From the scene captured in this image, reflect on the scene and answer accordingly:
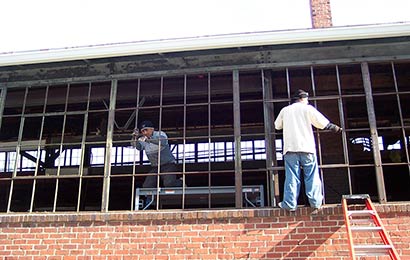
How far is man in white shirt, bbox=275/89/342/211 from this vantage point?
17.4ft

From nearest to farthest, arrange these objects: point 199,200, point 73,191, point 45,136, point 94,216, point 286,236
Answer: point 286,236 → point 94,216 → point 199,200 → point 45,136 → point 73,191

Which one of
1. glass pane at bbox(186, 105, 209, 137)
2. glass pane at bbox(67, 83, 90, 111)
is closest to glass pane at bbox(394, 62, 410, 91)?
glass pane at bbox(186, 105, 209, 137)

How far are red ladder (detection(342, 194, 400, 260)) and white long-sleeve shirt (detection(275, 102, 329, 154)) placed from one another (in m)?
0.80

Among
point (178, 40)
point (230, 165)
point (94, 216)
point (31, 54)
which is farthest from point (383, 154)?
point (31, 54)

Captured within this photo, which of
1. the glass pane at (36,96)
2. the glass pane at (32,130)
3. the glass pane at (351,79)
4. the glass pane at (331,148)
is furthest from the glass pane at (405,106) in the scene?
the glass pane at (32,130)

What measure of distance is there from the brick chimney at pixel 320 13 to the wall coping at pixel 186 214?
4.53 metres

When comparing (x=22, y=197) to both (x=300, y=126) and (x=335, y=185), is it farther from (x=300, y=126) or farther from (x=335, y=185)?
(x=300, y=126)

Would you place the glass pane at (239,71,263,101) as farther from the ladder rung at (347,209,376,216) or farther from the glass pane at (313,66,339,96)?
the ladder rung at (347,209,376,216)

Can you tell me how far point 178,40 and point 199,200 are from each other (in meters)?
2.58

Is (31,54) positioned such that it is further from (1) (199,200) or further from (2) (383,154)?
(2) (383,154)

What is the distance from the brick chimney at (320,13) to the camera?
8625 millimetres

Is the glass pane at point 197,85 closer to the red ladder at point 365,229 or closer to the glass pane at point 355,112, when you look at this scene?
the red ladder at point 365,229

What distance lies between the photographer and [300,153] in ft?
17.6

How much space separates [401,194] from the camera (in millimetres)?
10734
